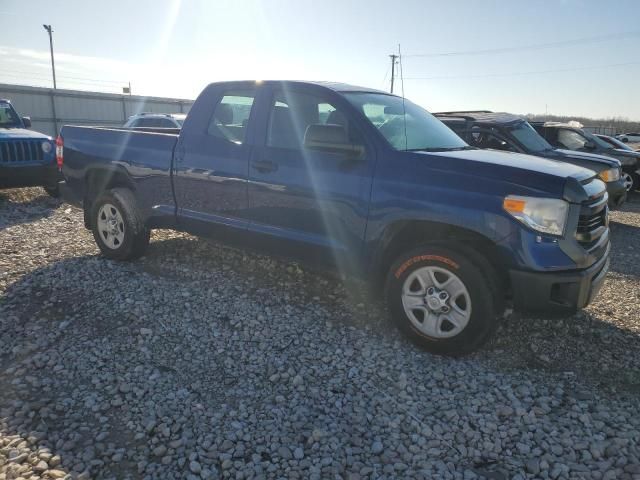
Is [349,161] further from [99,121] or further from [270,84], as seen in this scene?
[99,121]

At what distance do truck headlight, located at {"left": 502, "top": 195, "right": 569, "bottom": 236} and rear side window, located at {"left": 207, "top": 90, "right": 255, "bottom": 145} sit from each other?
2545 mm

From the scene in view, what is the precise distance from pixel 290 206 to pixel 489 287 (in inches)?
69.1

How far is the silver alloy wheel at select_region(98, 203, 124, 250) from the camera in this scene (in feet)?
17.9

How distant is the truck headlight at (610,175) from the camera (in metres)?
8.18

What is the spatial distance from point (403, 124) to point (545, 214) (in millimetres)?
1541

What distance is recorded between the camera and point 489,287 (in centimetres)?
341

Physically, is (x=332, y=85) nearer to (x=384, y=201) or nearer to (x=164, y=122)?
(x=384, y=201)

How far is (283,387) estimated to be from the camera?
10.7ft

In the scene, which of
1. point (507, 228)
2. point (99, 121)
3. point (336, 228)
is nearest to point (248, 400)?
point (336, 228)

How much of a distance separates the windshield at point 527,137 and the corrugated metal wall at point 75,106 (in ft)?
56.2

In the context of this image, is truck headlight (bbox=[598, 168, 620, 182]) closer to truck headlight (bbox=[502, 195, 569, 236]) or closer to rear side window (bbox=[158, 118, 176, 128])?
truck headlight (bbox=[502, 195, 569, 236])

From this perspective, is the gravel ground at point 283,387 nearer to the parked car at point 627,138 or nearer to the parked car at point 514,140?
the parked car at point 514,140

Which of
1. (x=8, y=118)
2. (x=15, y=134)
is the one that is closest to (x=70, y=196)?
(x=15, y=134)

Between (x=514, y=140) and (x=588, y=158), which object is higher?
(x=514, y=140)
